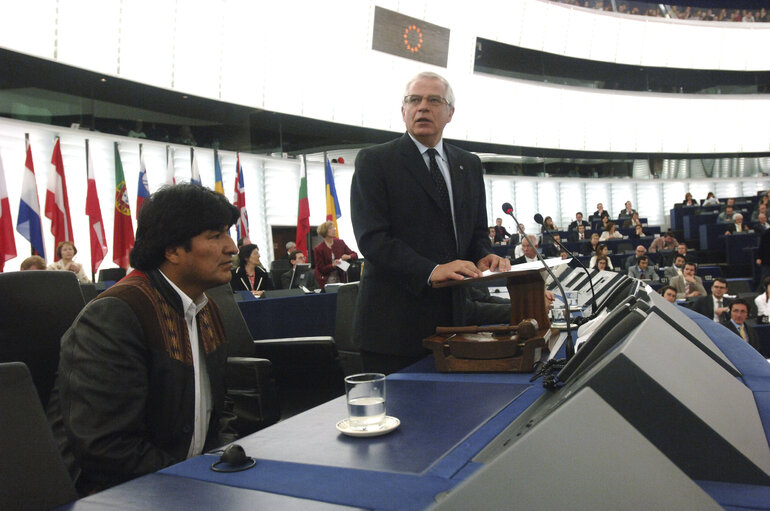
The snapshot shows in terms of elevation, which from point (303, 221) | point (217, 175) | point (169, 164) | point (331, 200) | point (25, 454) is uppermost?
point (169, 164)

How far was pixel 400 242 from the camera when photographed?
1772mm

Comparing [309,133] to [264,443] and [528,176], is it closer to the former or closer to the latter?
[528,176]

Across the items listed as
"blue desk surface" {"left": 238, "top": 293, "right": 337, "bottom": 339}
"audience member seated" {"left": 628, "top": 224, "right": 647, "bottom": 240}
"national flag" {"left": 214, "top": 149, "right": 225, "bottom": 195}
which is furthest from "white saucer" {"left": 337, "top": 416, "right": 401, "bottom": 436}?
"audience member seated" {"left": 628, "top": 224, "right": 647, "bottom": 240}

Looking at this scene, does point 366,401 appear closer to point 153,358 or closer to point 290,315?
point 153,358

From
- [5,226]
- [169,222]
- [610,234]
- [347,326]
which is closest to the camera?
[169,222]

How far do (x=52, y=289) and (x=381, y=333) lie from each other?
896 millimetres

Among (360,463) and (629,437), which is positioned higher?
(629,437)

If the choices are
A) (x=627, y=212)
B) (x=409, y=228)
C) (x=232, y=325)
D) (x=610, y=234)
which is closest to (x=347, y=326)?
(x=232, y=325)

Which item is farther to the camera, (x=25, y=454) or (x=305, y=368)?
(x=305, y=368)

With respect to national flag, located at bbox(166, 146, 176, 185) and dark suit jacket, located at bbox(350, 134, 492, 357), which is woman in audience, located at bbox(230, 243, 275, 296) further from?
dark suit jacket, located at bbox(350, 134, 492, 357)

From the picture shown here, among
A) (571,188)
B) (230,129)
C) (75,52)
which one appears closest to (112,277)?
(75,52)

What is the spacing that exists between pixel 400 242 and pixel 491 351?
42 centimetres

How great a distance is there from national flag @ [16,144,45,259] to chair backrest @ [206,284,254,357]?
5.28 meters

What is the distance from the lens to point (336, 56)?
11.8 m
